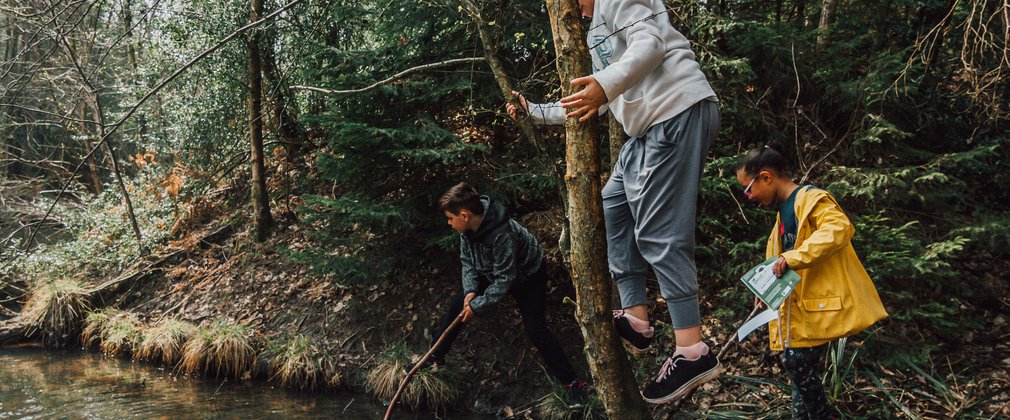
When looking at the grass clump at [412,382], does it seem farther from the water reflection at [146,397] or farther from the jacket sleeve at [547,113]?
the jacket sleeve at [547,113]

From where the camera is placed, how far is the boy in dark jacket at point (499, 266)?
4242 mm

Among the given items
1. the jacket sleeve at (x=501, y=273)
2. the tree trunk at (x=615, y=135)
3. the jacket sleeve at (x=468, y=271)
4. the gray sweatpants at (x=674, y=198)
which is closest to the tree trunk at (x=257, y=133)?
the jacket sleeve at (x=468, y=271)

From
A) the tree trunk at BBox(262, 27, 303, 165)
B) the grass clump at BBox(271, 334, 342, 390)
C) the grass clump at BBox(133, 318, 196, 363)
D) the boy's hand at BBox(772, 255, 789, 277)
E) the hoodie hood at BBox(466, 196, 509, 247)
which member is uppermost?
the tree trunk at BBox(262, 27, 303, 165)

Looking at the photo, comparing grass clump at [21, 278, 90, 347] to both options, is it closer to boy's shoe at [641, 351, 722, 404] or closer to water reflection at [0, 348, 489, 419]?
water reflection at [0, 348, 489, 419]

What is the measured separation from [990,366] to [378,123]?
4743 mm

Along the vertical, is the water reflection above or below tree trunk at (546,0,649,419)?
below

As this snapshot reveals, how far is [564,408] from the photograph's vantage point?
15.0 ft

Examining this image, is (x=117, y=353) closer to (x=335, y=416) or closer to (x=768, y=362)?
(x=335, y=416)

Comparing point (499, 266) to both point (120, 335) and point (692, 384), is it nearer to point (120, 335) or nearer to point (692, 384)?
point (692, 384)

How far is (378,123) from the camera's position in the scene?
5578mm

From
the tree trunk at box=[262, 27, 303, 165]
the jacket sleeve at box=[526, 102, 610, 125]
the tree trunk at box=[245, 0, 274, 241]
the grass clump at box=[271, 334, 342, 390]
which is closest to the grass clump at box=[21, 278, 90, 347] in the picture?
the tree trunk at box=[245, 0, 274, 241]

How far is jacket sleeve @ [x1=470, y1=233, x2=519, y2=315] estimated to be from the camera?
4199 millimetres

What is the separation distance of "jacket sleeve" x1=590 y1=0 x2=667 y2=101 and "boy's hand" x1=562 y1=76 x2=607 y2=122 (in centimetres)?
2

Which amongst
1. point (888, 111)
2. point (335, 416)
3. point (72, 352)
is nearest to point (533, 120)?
point (335, 416)
